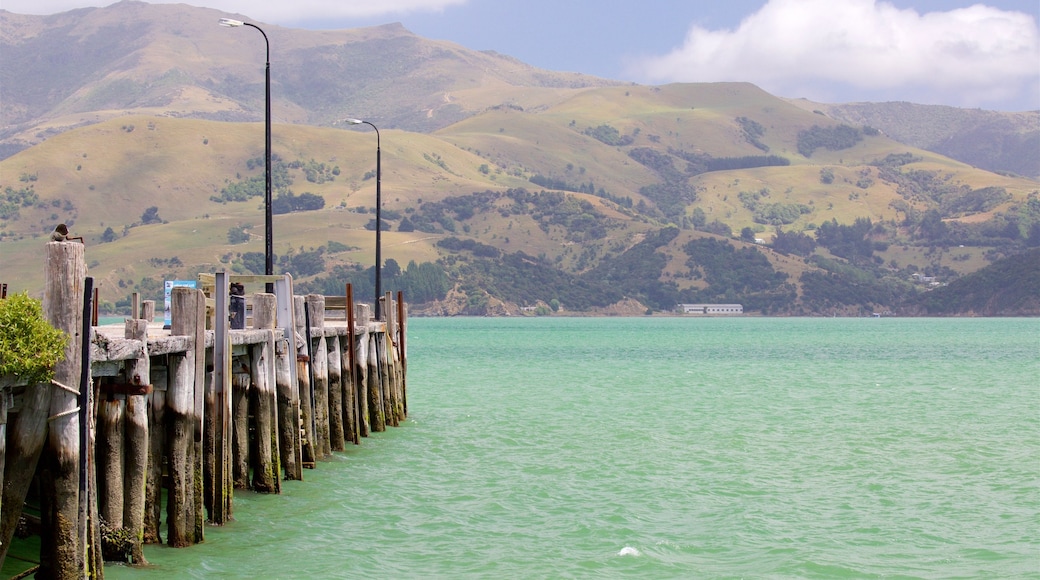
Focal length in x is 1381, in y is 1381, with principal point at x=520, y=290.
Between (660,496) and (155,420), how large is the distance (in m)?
9.62

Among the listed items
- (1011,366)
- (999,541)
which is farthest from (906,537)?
(1011,366)

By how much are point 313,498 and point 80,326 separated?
9195mm

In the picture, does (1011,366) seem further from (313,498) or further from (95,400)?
(95,400)

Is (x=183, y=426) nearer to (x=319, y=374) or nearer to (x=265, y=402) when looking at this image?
(x=265, y=402)

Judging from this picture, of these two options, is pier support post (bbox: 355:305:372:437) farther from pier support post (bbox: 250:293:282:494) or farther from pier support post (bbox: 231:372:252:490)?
pier support post (bbox: 231:372:252:490)

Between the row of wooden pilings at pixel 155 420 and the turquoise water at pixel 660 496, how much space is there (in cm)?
54

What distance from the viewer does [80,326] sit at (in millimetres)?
12125

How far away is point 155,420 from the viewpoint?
49.8 ft

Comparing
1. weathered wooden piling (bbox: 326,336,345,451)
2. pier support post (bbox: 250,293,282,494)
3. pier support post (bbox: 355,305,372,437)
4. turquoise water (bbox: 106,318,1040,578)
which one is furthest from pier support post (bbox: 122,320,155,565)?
pier support post (bbox: 355,305,372,437)

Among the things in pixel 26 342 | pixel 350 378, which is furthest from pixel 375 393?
pixel 26 342

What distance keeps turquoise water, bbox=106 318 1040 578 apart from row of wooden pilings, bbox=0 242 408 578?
537 millimetres

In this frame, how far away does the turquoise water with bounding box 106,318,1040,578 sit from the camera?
661 inches

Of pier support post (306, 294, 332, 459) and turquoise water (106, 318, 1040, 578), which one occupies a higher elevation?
pier support post (306, 294, 332, 459)

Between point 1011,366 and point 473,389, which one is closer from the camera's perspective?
point 473,389
